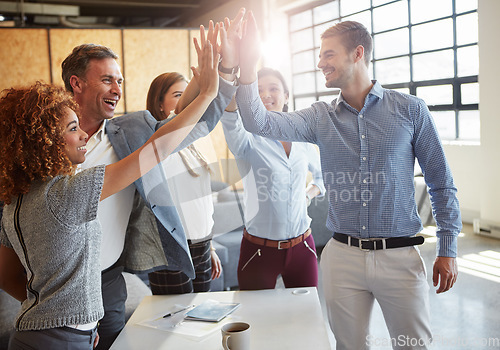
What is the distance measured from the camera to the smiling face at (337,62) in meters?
1.82

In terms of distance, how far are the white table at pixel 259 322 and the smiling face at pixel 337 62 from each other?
842 millimetres

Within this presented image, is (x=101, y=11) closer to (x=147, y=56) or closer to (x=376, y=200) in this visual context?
(x=147, y=56)

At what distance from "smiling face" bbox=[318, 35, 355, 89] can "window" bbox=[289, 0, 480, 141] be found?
4654mm

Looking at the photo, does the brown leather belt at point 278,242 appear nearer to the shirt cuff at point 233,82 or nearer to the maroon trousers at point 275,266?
the maroon trousers at point 275,266

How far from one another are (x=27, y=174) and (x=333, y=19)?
7.47 meters

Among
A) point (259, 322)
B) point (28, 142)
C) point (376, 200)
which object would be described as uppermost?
point (28, 142)

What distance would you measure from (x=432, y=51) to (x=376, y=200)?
5666 mm

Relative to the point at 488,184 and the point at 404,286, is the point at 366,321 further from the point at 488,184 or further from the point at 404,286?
the point at 488,184

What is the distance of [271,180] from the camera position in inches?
85.8

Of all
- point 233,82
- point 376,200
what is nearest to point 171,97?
point 233,82

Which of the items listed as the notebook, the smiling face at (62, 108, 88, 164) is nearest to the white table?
the notebook

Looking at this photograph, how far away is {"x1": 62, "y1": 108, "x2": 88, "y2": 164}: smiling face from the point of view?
1271 millimetres

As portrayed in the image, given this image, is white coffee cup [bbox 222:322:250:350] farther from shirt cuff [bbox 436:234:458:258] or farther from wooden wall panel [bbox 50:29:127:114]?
wooden wall panel [bbox 50:29:127:114]

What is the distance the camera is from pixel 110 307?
176 cm
